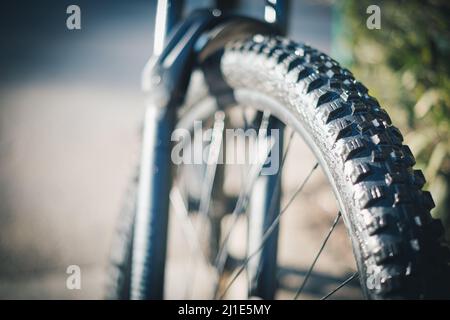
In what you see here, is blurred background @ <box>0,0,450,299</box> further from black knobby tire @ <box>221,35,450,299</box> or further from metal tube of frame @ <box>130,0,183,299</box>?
black knobby tire @ <box>221,35,450,299</box>

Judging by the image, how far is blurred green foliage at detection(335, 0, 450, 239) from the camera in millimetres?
1141

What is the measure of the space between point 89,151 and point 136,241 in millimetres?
1172

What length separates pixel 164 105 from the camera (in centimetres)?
64

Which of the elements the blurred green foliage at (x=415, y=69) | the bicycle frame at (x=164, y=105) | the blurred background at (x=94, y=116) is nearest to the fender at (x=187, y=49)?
the bicycle frame at (x=164, y=105)

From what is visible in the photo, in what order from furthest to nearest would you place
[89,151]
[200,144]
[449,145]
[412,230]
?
[89,151] < [449,145] < [200,144] < [412,230]

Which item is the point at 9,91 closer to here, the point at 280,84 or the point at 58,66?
the point at 58,66

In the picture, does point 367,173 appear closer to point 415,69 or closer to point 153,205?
point 153,205

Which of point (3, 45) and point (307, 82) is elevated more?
point (3, 45)

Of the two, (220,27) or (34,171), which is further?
(34,171)

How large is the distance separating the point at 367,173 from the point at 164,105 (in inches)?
15.5

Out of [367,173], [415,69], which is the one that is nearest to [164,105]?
[367,173]

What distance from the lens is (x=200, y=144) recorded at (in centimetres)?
92

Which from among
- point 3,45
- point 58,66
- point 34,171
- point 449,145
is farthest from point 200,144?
point 3,45

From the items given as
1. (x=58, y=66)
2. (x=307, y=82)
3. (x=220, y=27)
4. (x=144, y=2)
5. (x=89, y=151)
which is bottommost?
(x=89, y=151)
